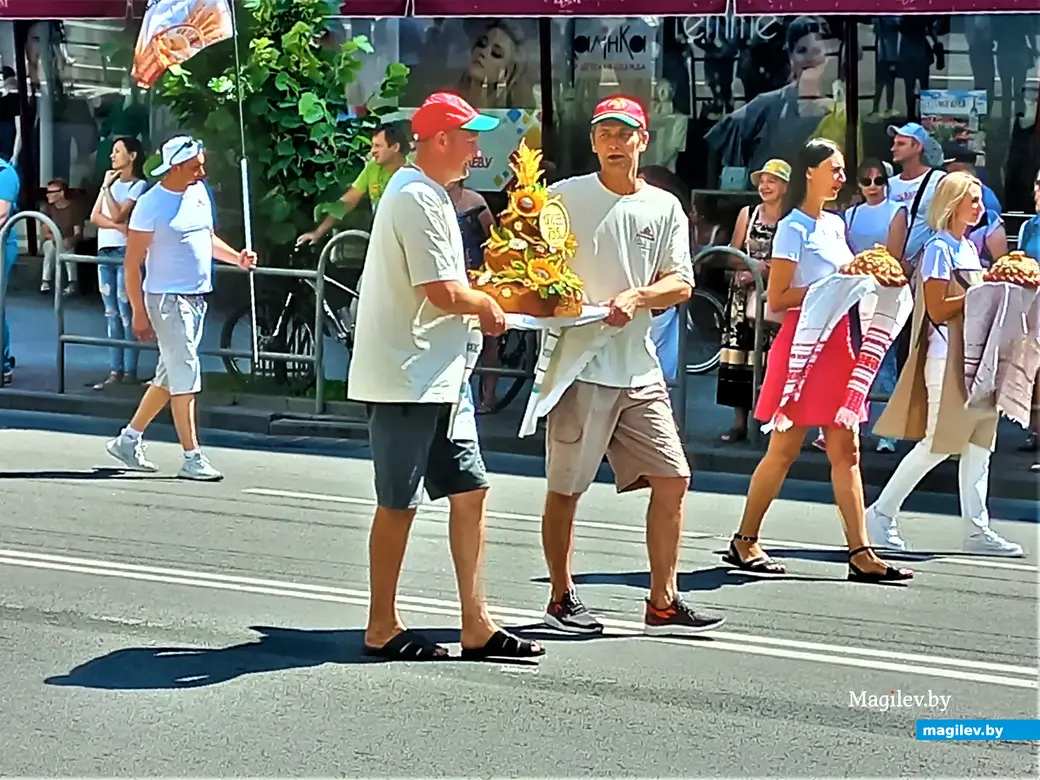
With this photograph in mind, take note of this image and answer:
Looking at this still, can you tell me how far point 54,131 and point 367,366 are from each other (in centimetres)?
1383

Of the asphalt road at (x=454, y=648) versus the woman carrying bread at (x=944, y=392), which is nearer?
the asphalt road at (x=454, y=648)

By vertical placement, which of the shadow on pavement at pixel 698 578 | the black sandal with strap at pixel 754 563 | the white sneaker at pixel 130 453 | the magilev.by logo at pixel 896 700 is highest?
the white sneaker at pixel 130 453

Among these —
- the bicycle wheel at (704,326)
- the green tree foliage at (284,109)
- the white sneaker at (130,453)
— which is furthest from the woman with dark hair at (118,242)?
the bicycle wheel at (704,326)

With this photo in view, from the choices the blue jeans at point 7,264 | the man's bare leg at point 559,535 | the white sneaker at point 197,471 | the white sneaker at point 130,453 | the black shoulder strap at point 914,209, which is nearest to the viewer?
the man's bare leg at point 559,535

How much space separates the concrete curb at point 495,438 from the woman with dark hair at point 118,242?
55 cm

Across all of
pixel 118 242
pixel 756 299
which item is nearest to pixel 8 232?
pixel 118 242

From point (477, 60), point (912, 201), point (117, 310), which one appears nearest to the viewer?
point (912, 201)

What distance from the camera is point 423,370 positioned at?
249 inches

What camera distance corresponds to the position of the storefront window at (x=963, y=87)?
46.8ft

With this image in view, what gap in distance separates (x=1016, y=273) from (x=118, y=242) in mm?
7517

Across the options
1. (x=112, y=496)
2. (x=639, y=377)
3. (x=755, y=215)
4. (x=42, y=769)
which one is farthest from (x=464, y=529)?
(x=755, y=215)

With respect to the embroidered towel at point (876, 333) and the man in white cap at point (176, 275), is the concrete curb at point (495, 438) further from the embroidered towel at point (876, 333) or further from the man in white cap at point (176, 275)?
the embroidered towel at point (876, 333)

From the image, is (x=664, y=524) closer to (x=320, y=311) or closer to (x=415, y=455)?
(x=415, y=455)

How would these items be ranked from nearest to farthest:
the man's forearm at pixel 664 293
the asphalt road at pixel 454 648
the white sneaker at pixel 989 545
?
1. the asphalt road at pixel 454 648
2. the man's forearm at pixel 664 293
3. the white sneaker at pixel 989 545
